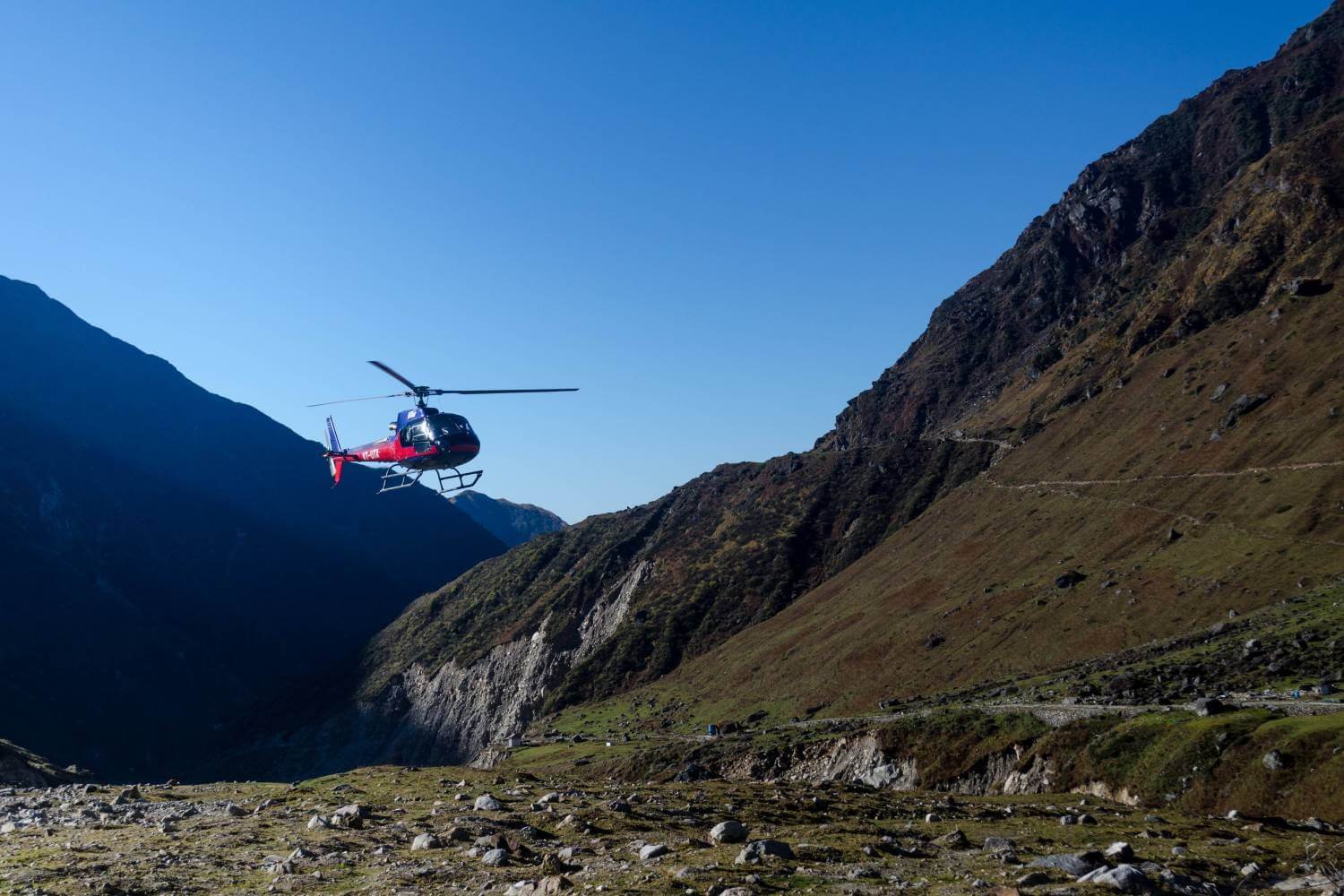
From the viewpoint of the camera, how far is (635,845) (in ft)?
72.5

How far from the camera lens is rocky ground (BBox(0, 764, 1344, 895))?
17.9 m

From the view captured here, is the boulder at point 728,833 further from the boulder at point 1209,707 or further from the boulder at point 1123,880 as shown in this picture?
the boulder at point 1209,707

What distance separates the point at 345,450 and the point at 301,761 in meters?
96.8

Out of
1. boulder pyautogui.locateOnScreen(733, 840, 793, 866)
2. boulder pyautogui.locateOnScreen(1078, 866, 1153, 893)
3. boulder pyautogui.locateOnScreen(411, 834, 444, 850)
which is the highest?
boulder pyautogui.locateOnScreen(1078, 866, 1153, 893)

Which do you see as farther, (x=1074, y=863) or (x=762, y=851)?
(x=762, y=851)

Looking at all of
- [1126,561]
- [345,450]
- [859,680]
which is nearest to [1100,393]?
[1126,561]

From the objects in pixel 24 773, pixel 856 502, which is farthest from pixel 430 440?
pixel 856 502

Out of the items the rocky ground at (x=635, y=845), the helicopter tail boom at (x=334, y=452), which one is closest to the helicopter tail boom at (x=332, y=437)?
the helicopter tail boom at (x=334, y=452)

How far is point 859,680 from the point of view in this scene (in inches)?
4003

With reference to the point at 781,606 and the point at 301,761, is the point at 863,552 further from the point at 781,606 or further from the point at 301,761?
the point at 301,761

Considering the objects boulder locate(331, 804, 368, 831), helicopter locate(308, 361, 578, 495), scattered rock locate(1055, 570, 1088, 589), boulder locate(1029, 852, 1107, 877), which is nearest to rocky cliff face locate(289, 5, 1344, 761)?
scattered rock locate(1055, 570, 1088, 589)

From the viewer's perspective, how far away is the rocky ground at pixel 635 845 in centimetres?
1786

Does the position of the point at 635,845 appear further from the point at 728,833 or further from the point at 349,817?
the point at 349,817

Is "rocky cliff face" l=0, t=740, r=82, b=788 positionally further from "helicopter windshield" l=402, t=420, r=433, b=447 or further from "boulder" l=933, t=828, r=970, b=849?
"boulder" l=933, t=828, r=970, b=849
